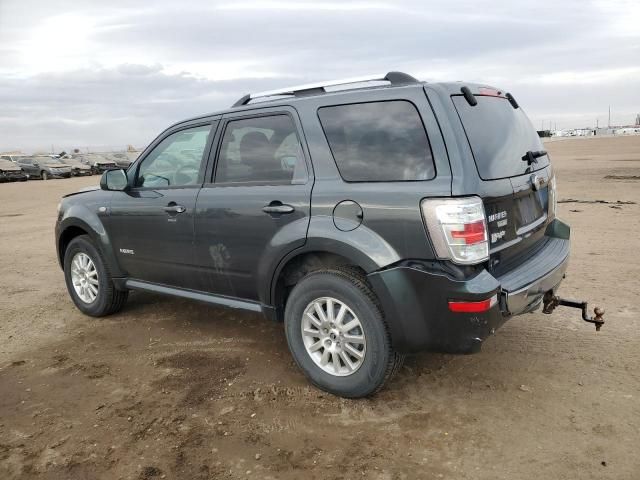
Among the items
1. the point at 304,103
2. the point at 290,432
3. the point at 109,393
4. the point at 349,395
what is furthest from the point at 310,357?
the point at 304,103

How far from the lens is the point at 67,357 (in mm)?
4391

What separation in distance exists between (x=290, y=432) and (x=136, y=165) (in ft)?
9.13

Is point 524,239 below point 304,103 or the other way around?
below

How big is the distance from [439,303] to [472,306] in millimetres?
175

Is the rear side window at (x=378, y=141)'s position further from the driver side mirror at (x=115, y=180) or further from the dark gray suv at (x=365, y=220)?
the driver side mirror at (x=115, y=180)

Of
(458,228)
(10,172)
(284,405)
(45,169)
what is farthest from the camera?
(45,169)

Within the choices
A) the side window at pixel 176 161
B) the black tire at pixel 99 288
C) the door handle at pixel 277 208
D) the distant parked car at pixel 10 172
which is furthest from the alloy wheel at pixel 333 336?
the distant parked car at pixel 10 172

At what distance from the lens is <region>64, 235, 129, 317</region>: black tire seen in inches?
201

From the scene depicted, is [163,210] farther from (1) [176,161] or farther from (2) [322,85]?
(2) [322,85]

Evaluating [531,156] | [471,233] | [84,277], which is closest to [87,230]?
[84,277]

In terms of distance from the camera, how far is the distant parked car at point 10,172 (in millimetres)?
31078

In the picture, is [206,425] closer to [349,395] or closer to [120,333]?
[349,395]

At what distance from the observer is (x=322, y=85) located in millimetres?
3693

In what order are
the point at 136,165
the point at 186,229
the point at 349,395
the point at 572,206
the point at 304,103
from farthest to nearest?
1. the point at 572,206
2. the point at 136,165
3. the point at 186,229
4. the point at 304,103
5. the point at 349,395
